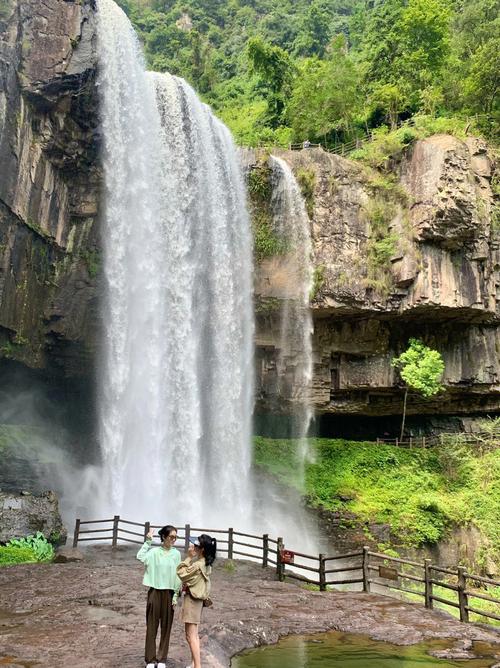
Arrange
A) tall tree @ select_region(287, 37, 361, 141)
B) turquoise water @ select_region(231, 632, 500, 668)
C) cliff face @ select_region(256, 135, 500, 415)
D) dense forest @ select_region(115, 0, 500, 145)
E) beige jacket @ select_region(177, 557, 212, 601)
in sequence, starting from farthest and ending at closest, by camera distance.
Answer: tall tree @ select_region(287, 37, 361, 141), dense forest @ select_region(115, 0, 500, 145), cliff face @ select_region(256, 135, 500, 415), turquoise water @ select_region(231, 632, 500, 668), beige jacket @ select_region(177, 557, 212, 601)

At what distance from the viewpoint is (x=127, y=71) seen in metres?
21.6

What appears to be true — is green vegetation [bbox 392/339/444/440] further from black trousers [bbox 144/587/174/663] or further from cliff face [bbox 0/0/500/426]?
black trousers [bbox 144/587/174/663]

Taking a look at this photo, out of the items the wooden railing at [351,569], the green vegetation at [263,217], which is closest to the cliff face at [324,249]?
the green vegetation at [263,217]

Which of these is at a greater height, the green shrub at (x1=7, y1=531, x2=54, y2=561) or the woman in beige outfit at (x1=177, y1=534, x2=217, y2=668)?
the woman in beige outfit at (x1=177, y1=534, x2=217, y2=668)

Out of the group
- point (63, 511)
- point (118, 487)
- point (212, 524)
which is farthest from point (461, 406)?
point (63, 511)

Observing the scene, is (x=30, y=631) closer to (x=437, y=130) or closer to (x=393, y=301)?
(x=393, y=301)

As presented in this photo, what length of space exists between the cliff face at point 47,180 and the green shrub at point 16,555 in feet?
25.5

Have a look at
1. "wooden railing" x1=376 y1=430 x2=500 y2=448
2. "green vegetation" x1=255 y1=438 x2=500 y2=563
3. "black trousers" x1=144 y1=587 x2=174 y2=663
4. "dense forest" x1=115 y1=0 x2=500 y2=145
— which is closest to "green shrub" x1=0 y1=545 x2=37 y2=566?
"black trousers" x1=144 y1=587 x2=174 y2=663

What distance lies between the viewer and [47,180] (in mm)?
19703

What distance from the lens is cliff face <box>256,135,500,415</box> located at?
23.3 meters

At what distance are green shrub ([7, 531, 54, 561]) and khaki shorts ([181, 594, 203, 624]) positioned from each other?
9.99 metres

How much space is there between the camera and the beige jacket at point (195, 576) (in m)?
5.41

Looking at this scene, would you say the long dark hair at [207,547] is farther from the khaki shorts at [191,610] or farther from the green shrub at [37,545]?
the green shrub at [37,545]

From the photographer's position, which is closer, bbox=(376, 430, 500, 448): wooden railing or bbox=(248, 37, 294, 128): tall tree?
bbox=(376, 430, 500, 448): wooden railing
